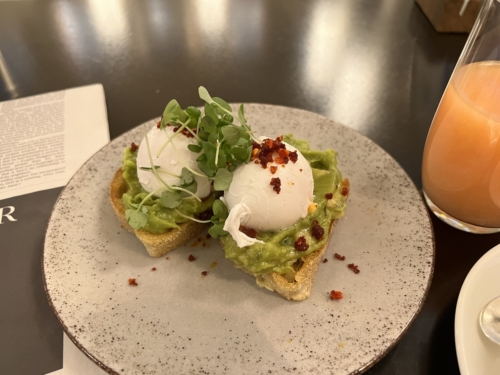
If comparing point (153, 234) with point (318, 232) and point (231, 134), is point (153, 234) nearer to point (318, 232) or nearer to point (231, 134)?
point (231, 134)

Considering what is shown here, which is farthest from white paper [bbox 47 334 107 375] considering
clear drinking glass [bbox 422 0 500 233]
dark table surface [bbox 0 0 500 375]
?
clear drinking glass [bbox 422 0 500 233]

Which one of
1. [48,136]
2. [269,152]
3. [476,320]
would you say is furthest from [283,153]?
[48,136]

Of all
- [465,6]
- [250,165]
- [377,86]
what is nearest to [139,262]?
[250,165]

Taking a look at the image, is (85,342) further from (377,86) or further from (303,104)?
(377,86)

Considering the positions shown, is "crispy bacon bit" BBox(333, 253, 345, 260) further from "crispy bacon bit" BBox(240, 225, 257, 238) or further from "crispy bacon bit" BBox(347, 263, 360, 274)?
"crispy bacon bit" BBox(240, 225, 257, 238)

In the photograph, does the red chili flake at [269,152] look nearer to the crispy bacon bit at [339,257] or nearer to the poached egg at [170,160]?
the poached egg at [170,160]

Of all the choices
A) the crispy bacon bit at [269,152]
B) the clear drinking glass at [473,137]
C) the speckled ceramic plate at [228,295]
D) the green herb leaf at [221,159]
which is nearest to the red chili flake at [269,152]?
the crispy bacon bit at [269,152]
